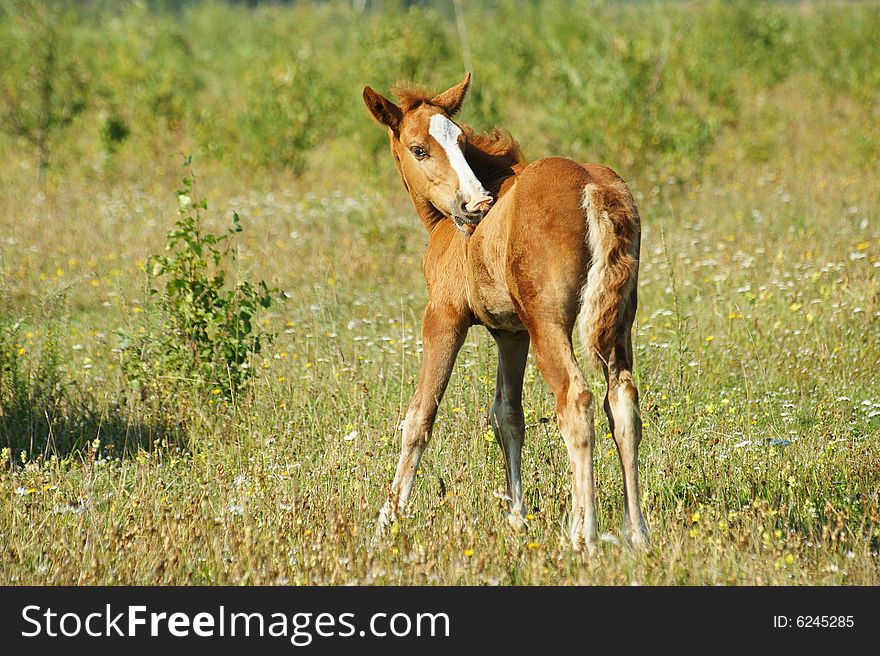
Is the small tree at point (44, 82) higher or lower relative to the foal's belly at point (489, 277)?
higher

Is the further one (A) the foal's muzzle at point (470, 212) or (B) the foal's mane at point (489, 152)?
(B) the foal's mane at point (489, 152)

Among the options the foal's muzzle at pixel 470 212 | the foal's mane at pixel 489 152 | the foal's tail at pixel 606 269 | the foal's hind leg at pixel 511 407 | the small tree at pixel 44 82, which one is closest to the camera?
the foal's tail at pixel 606 269

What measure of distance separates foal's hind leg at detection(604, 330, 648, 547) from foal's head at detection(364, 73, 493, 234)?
1002mm

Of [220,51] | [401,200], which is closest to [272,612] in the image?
[401,200]

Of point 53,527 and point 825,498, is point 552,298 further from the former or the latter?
point 53,527

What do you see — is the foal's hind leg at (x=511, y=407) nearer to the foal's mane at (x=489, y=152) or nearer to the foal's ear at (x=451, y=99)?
the foal's mane at (x=489, y=152)

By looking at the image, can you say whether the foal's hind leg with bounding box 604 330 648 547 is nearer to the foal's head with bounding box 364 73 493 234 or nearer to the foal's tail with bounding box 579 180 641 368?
the foal's tail with bounding box 579 180 641 368

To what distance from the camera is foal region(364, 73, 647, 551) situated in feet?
13.4

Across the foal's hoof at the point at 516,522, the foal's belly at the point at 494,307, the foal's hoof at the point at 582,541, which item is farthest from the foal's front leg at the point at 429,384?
the foal's hoof at the point at 582,541

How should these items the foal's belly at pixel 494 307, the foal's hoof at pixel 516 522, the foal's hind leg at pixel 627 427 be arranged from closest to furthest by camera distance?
the foal's hind leg at pixel 627 427 < the foal's hoof at pixel 516 522 < the foal's belly at pixel 494 307

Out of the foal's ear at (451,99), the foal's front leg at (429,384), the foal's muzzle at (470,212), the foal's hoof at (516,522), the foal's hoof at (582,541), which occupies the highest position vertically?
the foal's ear at (451,99)

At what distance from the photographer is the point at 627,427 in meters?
4.15

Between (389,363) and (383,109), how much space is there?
7.21ft

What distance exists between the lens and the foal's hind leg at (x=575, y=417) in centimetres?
407
